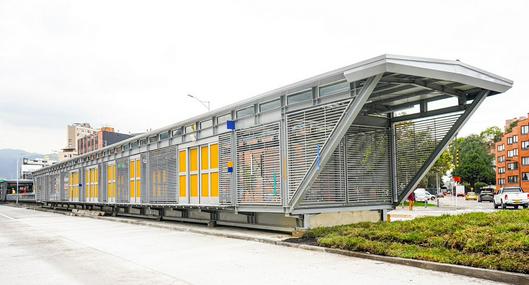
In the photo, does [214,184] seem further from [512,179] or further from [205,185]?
[512,179]

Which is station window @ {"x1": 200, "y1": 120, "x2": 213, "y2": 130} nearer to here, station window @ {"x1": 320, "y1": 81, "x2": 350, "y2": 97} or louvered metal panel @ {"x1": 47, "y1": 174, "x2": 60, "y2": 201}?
station window @ {"x1": 320, "y1": 81, "x2": 350, "y2": 97}

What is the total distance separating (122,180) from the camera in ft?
89.6

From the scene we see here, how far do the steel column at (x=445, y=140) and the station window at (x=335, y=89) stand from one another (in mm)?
3627

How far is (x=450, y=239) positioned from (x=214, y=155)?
396 inches

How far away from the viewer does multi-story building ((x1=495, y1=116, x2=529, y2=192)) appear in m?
74.1

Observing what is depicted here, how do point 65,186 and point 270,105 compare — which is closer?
point 270,105

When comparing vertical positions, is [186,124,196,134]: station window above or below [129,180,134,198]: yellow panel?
above

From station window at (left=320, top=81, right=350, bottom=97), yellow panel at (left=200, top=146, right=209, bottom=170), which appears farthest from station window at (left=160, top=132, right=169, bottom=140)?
station window at (left=320, top=81, right=350, bottom=97)

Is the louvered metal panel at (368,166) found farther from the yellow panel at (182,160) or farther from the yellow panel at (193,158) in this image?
the yellow panel at (182,160)

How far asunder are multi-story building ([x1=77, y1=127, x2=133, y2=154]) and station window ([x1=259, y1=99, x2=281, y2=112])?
103 meters

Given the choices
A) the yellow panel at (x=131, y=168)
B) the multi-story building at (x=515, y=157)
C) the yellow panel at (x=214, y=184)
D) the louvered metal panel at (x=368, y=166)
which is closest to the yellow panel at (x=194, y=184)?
the yellow panel at (x=214, y=184)

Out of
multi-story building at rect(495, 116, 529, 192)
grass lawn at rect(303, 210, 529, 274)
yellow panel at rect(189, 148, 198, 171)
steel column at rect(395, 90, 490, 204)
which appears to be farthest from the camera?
multi-story building at rect(495, 116, 529, 192)

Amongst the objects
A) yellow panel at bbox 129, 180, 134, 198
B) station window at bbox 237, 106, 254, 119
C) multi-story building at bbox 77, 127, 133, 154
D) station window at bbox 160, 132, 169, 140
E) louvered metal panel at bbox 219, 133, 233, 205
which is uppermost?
multi-story building at bbox 77, 127, 133, 154

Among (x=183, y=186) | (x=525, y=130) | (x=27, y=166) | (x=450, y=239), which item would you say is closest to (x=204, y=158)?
(x=183, y=186)
